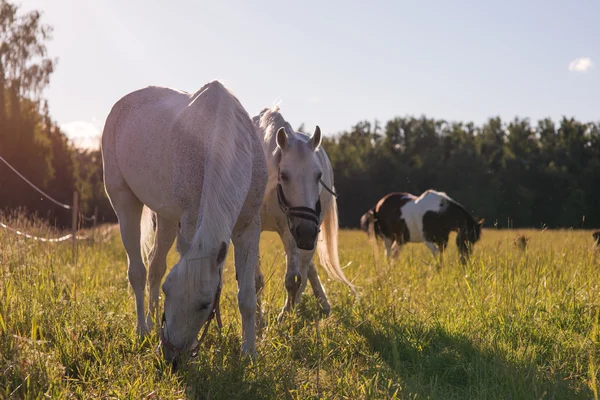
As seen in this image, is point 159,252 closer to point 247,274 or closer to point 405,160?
point 247,274

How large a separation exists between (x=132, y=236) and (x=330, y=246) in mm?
2622


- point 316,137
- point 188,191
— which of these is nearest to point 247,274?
point 188,191

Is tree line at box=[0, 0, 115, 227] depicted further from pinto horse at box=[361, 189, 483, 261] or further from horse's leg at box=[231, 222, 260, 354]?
horse's leg at box=[231, 222, 260, 354]

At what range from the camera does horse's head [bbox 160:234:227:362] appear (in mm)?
3084

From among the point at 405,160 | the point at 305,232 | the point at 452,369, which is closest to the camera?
the point at 452,369

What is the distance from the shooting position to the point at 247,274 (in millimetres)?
4070

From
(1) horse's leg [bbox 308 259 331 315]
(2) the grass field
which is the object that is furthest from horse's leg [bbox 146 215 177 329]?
(1) horse's leg [bbox 308 259 331 315]

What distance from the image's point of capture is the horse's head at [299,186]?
4406mm

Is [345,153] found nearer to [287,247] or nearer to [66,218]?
[66,218]

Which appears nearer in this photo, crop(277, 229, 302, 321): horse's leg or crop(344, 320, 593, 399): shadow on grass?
crop(344, 320, 593, 399): shadow on grass

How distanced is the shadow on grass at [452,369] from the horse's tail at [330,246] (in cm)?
191

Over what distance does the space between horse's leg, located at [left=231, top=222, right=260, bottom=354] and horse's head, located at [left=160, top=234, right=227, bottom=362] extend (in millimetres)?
802

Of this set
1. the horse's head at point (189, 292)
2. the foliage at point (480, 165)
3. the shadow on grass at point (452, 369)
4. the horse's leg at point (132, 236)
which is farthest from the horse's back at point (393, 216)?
the foliage at point (480, 165)

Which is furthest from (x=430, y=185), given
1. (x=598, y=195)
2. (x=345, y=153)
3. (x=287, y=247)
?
(x=287, y=247)
